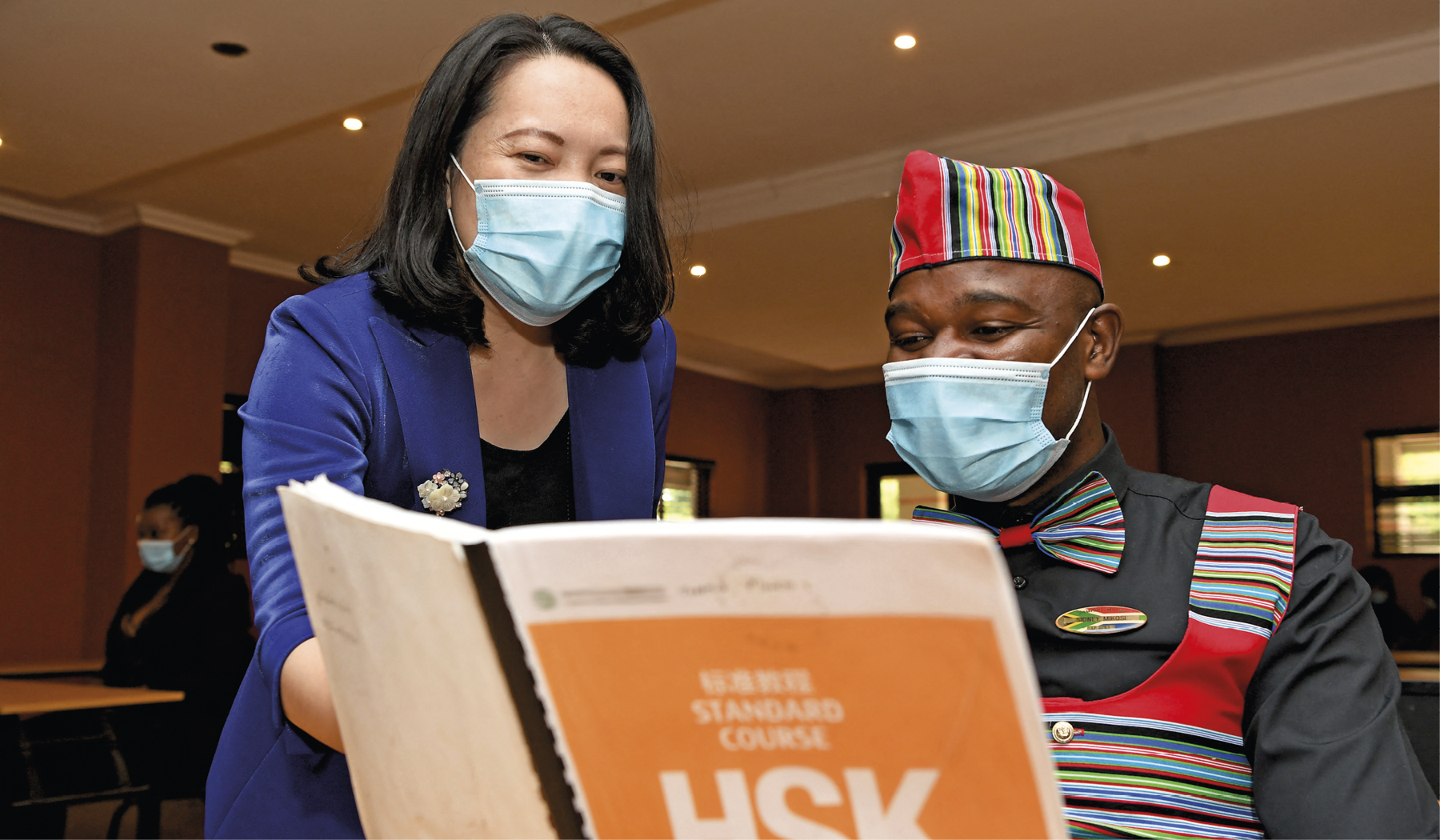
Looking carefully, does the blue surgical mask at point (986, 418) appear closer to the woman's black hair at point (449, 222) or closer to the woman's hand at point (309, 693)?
the woman's black hair at point (449, 222)

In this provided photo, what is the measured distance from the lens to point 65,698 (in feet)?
11.6

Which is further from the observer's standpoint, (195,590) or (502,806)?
(195,590)

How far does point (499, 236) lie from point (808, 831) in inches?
32.6

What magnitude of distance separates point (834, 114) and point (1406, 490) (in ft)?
19.9

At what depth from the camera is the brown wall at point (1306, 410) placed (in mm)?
8766

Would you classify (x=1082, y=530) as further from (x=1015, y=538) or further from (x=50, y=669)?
(x=50, y=669)

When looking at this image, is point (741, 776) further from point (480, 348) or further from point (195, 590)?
point (195, 590)

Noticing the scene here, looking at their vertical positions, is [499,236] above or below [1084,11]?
below

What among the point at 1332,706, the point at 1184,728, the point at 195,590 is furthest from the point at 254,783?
the point at 195,590

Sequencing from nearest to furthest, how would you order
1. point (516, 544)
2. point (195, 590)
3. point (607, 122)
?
point (516, 544) → point (607, 122) → point (195, 590)

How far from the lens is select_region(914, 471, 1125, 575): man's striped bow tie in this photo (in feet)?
3.77

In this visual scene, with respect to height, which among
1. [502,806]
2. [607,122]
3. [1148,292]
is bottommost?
[502,806]

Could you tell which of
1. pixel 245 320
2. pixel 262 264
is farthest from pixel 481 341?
pixel 262 264

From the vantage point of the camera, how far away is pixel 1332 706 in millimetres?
945
